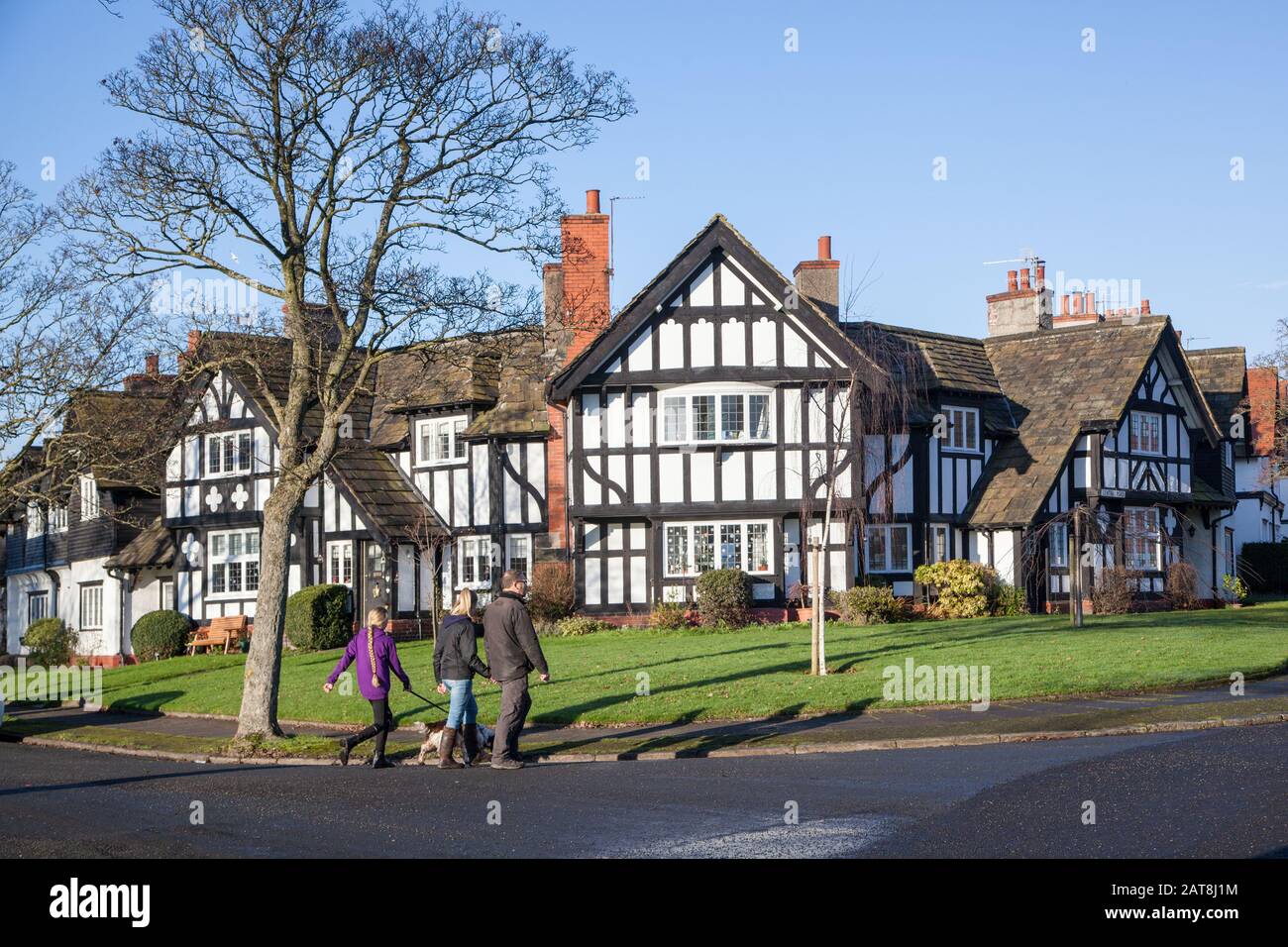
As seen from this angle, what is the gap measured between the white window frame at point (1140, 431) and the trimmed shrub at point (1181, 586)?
10.9 ft

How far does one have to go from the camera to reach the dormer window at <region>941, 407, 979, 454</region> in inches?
1468

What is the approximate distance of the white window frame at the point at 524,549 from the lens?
37.8m

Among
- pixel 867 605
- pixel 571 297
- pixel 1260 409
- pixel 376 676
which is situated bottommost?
pixel 867 605

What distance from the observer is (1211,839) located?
970cm

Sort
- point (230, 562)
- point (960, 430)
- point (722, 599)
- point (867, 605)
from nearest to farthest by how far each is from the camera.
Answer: point (867, 605), point (722, 599), point (960, 430), point (230, 562)

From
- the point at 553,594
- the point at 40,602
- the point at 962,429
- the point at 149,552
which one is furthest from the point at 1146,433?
the point at 40,602

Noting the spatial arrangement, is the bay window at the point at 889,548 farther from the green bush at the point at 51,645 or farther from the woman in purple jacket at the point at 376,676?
the green bush at the point at 51,645

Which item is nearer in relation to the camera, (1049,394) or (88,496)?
(1049,394)

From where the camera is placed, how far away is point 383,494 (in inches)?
1528

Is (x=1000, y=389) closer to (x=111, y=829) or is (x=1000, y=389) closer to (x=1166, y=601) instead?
(x=1166, y=601)

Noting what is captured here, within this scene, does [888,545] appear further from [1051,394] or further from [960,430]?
[1051,394]

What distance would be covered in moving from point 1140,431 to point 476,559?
18945mm

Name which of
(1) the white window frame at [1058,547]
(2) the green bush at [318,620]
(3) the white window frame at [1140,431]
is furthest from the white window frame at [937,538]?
(2) the green bush at [318,620]
